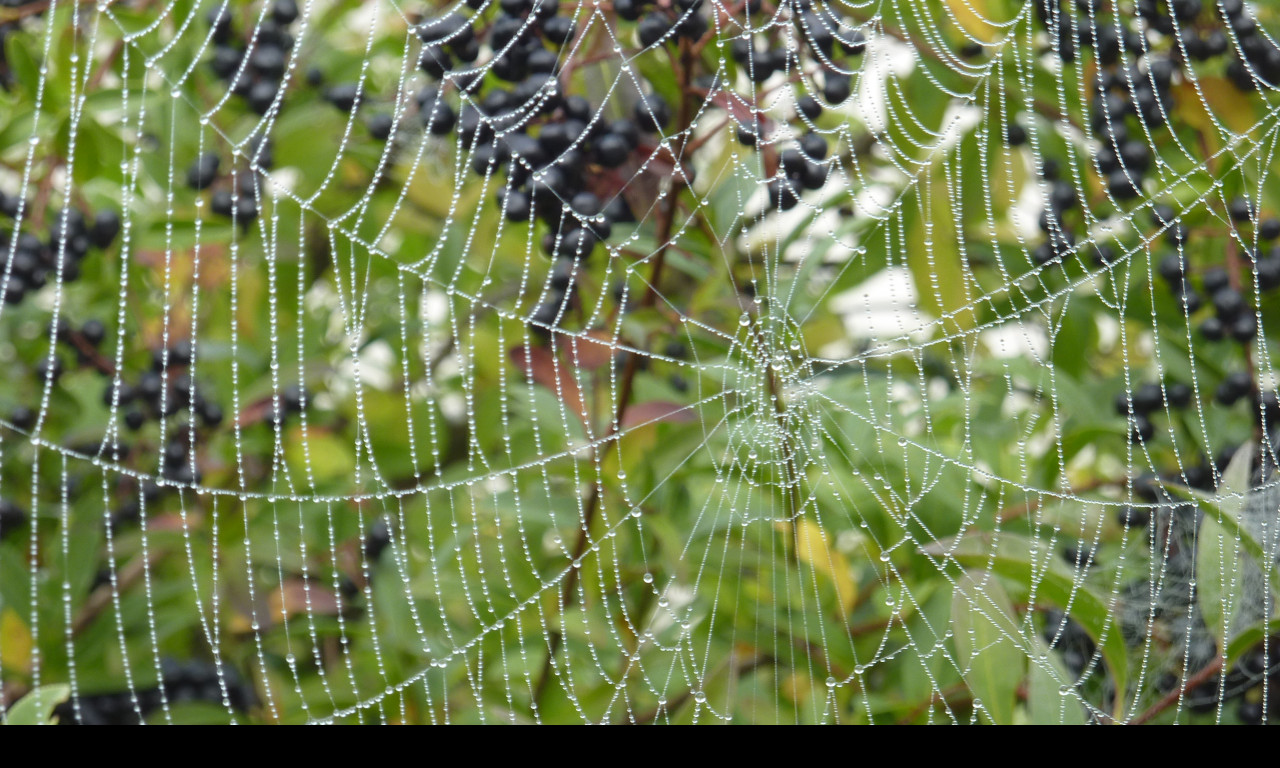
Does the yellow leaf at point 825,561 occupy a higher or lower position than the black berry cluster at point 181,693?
higher

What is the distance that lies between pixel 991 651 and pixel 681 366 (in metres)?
0.60

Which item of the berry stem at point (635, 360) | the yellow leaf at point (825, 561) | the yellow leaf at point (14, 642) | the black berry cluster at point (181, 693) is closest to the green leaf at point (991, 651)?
the yellow leaf at point (825, 561)

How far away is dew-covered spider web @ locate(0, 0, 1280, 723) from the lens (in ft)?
5.55

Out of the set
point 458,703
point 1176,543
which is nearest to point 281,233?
point 458,703

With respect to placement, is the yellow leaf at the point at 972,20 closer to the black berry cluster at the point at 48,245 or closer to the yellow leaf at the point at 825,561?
the yellow leaf at the point at 825,561

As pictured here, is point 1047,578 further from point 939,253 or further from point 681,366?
point 939,253

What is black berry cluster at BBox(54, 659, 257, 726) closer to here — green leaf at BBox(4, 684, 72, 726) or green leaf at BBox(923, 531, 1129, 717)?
green leaf at BBox(4, 684, 72, 726)

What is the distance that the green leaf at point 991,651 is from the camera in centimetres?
153

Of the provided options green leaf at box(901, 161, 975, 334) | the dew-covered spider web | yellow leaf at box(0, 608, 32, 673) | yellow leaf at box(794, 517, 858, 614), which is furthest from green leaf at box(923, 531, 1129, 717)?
yellow leaf at box(0, 608, 32, 673)

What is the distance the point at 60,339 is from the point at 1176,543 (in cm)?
170

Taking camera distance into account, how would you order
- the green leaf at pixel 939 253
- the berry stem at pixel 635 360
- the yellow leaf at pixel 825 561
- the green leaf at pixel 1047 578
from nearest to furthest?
the green leaf at pixel 1047 578, the berry stem at pixel 635 360, the yellow leaf at pixel 825 561, the green leaf at pixel 939 253
